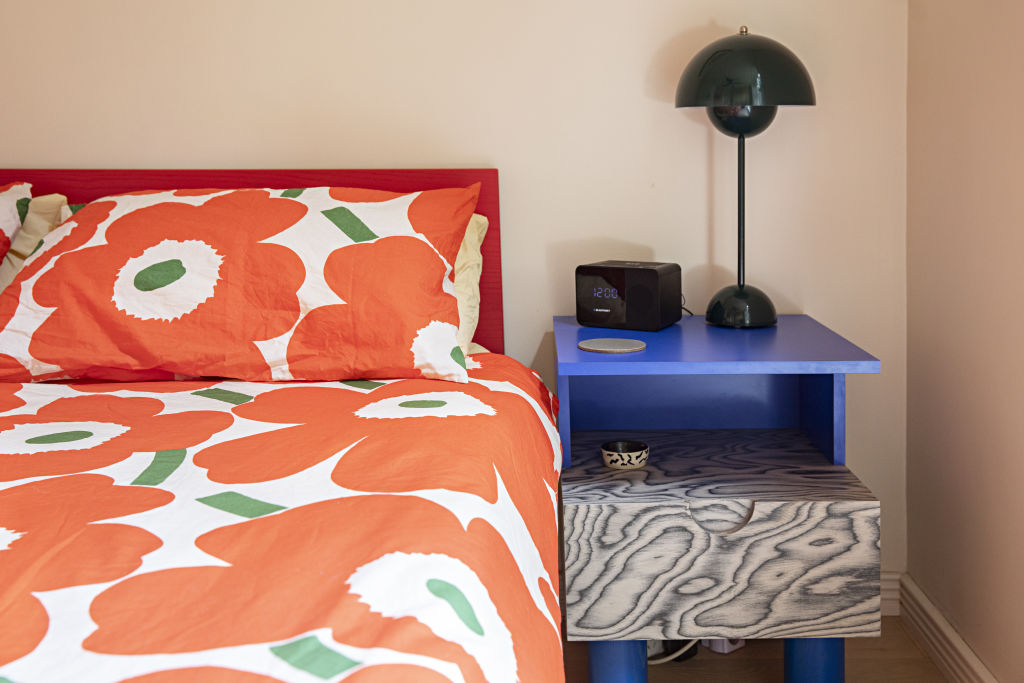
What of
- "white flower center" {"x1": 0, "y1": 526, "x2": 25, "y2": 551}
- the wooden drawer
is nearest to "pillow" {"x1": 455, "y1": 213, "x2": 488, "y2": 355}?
the wooden drawer

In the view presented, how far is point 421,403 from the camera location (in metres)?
1.42

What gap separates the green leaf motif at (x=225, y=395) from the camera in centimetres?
146

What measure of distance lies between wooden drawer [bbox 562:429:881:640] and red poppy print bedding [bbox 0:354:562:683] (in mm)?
172

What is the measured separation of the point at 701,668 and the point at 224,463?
1168mm

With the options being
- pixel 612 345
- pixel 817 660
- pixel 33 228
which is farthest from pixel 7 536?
pixel 817 660

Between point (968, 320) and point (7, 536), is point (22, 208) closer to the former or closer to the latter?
point (7, 536)

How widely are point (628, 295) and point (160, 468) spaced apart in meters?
0.99

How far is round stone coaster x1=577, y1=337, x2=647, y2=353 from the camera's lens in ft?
5.26

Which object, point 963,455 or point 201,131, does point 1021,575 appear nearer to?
point 963,455

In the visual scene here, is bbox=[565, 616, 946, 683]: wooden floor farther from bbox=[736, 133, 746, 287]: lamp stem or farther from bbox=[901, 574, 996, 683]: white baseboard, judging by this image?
bbox=[736, 133, 746, 287]: lamp stem

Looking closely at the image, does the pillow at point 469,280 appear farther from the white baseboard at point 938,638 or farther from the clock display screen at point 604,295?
the white baseboard at point 938,638

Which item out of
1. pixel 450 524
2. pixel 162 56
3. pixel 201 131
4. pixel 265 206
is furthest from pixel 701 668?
pixel 162 56

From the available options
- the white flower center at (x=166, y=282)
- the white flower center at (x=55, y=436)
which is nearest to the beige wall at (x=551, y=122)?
the white flower center at (x=166, y=282)

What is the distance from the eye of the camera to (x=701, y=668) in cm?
184
